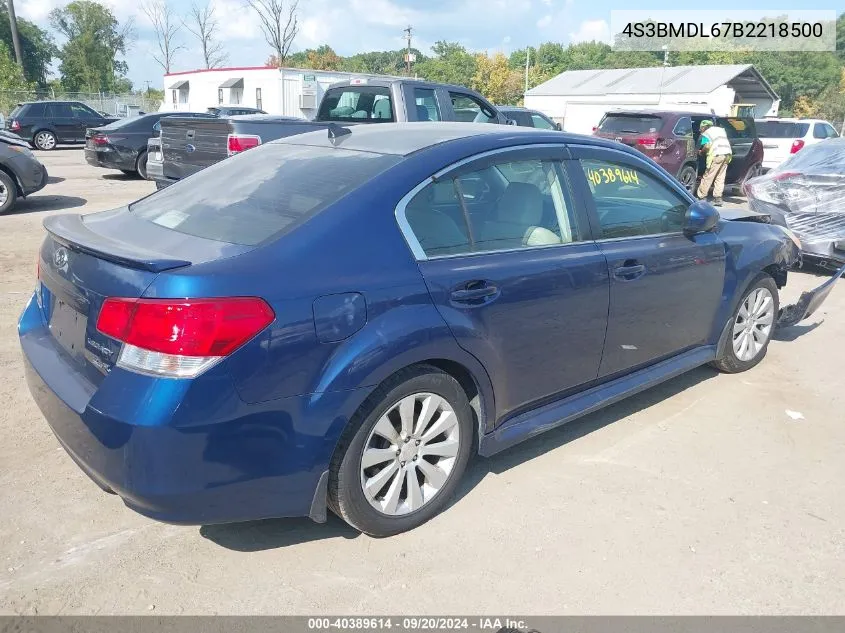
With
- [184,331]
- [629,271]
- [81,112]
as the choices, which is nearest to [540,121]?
[629,271]

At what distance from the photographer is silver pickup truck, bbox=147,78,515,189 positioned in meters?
8.54

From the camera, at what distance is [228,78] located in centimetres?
3712

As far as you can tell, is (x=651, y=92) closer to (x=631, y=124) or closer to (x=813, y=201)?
(x=631, y=124)

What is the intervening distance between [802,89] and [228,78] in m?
68.1

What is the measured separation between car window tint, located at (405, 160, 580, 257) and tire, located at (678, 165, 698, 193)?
1144 cm

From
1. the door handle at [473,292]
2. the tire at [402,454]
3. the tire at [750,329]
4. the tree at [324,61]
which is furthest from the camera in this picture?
the tree at [324,61]

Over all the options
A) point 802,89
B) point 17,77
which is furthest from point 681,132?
point 802,89

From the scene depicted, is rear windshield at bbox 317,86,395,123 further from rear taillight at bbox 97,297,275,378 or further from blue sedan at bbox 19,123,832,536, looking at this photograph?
rear taillight at bbox 97,297,275,378

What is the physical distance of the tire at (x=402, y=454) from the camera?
2850 mm

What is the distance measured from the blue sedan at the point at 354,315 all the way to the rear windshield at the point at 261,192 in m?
0.01

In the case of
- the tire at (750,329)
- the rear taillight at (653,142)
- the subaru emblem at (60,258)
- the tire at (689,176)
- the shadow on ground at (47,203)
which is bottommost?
the shadow on ground at (47,203)

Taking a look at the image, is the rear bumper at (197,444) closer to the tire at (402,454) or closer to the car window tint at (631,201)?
the tire at (402,454)

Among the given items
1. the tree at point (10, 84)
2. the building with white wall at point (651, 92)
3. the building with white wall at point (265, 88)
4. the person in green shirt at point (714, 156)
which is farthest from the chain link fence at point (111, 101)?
the person in green shirt at point (714, 156)

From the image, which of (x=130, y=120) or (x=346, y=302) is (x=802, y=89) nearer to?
(x=130, y=120)
